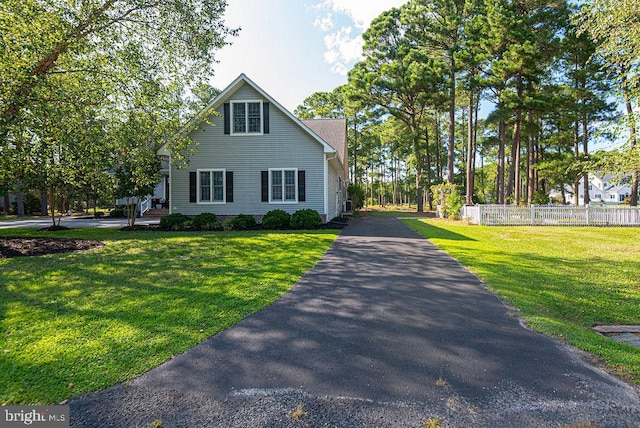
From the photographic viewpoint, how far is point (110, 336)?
11.6 ft

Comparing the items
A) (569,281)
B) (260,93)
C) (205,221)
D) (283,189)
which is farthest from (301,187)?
(569,281)

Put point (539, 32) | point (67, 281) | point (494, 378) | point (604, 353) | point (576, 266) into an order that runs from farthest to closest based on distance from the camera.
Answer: point (539, 32)
point (576, 266)
point (67, 281)
point (604, 353)
point (494, 378)

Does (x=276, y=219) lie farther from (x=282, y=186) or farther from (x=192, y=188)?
(x=192, y=188)

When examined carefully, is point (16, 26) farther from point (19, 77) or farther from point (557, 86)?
point (557, 86)

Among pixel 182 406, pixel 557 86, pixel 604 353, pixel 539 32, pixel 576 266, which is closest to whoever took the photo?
pixel 182 406

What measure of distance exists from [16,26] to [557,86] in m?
28.1

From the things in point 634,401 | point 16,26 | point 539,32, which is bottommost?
point 634,401

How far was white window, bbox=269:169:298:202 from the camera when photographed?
1548 centimetres

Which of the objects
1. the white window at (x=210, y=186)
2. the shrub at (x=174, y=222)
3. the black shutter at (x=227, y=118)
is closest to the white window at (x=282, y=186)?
the white window at (x=210, y=186)

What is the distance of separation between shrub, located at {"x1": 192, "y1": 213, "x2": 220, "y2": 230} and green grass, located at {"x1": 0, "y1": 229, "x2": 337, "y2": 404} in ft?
17.1

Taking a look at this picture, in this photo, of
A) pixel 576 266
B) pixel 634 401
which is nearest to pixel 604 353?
pixel 634 401

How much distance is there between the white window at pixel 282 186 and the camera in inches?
609

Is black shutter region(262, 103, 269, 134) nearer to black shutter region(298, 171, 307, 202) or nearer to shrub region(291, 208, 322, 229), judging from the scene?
black shutter region(298, 171, 307, 202)

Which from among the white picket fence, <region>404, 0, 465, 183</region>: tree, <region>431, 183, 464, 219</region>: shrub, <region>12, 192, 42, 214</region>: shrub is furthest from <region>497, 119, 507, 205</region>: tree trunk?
<region>12, 192, 42, 214</region>: shrub
